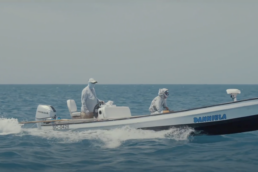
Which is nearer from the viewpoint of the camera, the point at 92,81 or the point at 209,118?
the point at 209,118

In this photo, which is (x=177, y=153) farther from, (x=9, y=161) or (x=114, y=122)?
(x=9, y=161)

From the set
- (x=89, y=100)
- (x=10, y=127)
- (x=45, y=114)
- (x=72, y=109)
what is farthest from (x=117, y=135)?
(x=10, y=127)

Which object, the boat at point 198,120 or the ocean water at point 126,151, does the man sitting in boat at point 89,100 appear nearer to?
the boat at point 198,120

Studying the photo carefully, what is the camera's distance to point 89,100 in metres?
14.4

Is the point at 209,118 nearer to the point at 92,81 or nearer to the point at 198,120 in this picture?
the point at 198,120

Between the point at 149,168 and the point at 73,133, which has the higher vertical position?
the point at 73,133

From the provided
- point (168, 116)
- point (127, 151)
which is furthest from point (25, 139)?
point (168, 116)

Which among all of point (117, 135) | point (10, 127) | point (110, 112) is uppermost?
point (110, 112)

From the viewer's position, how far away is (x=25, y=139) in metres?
13.3

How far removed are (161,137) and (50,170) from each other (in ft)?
15.1

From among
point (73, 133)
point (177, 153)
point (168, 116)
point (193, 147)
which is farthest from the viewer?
→ point (73, 133)

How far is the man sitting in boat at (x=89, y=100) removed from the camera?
47.0ft

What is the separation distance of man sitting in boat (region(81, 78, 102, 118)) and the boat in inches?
15.0

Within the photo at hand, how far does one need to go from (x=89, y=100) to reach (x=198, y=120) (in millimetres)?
4285
